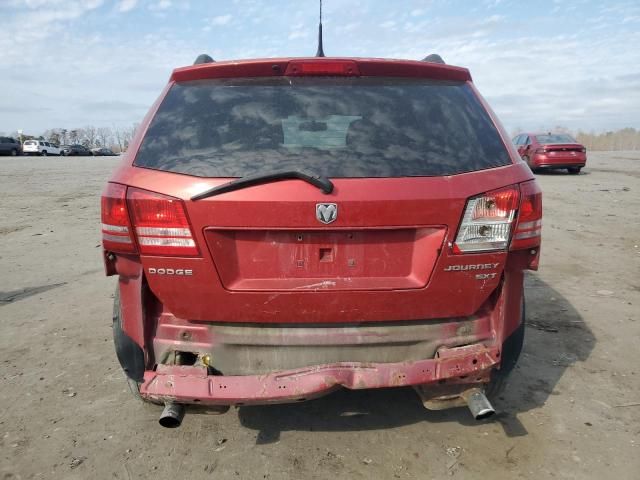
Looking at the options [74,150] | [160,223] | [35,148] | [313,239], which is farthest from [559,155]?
Answer: [74,150]

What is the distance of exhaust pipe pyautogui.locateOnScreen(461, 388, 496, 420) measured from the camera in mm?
2309

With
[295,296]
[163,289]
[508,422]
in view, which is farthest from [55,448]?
[508,422]

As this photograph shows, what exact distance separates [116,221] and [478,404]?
6.25 ft

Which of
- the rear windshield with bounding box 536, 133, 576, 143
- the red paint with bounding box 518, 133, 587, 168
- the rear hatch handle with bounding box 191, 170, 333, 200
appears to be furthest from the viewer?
the rear windshield with bounding box 536, 133, 576, 143

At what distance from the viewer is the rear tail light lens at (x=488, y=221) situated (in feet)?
7.37

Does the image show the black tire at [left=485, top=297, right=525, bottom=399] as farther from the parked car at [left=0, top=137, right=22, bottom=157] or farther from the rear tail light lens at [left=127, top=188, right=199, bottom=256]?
the parked car at [left=0, top=137, right=22, bottom=157]

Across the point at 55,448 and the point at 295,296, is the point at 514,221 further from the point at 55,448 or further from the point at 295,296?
the point at 55,448

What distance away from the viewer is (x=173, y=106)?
2.49 m

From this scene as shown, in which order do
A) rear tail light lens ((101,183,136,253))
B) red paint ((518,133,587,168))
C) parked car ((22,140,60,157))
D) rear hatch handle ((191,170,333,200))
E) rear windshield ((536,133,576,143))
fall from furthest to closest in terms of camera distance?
parked car ((22,140,60,157))
rear windshield ((536,133,576,143))
red paint ((518,133,587,168))
rear tail light lens ((101,183,136,253))
rear hatch handle ((191,170,333,200))

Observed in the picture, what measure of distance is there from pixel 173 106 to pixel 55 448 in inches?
77.3

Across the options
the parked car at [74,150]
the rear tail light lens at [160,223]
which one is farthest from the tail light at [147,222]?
the parked car at [74,150]

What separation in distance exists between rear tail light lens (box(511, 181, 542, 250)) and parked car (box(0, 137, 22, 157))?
175 ft

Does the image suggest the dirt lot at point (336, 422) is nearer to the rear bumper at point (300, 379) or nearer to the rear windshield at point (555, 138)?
the rear bumper at point (300, 379)

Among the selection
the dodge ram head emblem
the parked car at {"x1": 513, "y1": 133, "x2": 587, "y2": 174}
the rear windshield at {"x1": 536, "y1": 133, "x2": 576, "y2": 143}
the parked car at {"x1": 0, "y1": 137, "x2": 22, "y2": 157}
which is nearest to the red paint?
the parked car at {"x1": 513, "y1": 133, "x2": 587, "y2": 174}
